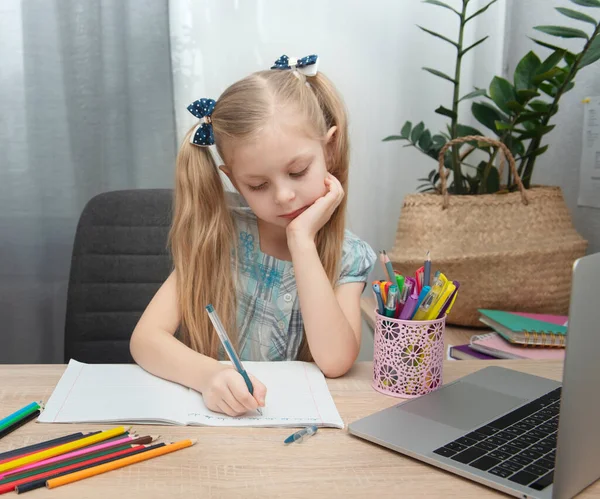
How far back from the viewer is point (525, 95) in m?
1.36

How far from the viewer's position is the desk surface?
23.6 inches

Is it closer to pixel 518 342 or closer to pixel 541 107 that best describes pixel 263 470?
pixel 518 342

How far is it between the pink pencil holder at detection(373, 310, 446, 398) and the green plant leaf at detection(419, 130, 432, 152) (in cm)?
84

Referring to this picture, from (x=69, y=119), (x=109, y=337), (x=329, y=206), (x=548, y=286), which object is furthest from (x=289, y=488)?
(x=69, y=119)

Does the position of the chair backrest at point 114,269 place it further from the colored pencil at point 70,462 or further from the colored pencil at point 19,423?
the colored pencil at point 70,462

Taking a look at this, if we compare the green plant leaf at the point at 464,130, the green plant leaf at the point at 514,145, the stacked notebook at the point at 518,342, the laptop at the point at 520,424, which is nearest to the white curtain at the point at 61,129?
the green plant leaf at the point at 464,130

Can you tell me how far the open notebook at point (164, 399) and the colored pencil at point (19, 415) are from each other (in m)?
0.01

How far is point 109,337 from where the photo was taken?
54.7 inches

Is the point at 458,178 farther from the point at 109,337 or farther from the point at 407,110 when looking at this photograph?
the point at 109,337

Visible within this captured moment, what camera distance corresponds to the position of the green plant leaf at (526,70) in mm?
1378


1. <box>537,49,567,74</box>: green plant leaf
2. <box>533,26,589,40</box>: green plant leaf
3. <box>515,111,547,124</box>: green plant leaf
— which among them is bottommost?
<box>515,111,547,124</box>: green plant leaf

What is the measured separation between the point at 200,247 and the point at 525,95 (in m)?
0.74

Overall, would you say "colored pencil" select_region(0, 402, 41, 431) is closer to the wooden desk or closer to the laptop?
the laptop

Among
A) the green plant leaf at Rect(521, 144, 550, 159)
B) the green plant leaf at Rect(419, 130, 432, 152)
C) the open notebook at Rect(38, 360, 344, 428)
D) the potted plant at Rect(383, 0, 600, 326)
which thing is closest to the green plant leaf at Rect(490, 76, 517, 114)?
the potted plant at Rect(383, 0, 600, 326)
